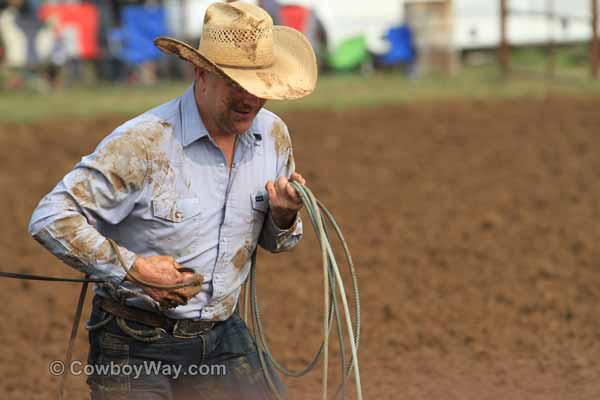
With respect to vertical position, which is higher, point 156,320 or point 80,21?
point 156,320

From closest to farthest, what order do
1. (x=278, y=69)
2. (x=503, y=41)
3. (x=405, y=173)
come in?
(x=278, y=69) → (x=405, y=173) → (x=503, y=41)

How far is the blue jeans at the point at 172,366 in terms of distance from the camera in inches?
131

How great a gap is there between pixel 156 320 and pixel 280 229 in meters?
0.49

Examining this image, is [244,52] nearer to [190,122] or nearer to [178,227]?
[190,122]

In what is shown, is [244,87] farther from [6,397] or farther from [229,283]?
[6,397]

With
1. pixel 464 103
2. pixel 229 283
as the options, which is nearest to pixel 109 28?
pixel 464 103

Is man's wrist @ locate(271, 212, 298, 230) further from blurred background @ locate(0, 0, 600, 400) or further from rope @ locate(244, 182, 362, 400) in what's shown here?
blurred background @ locate(0, 0, 600, 400)

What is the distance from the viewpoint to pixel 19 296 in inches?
267

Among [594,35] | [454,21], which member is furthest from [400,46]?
[594,35]

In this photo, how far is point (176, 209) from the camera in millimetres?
3297

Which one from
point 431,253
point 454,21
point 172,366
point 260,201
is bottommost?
point 431,253

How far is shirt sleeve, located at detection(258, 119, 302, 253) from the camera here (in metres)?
3.54

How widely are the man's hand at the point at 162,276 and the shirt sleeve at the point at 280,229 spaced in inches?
16.9

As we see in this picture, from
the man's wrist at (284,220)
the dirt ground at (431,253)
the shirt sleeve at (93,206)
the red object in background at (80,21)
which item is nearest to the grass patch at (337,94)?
the dirt ground at (431,253)
